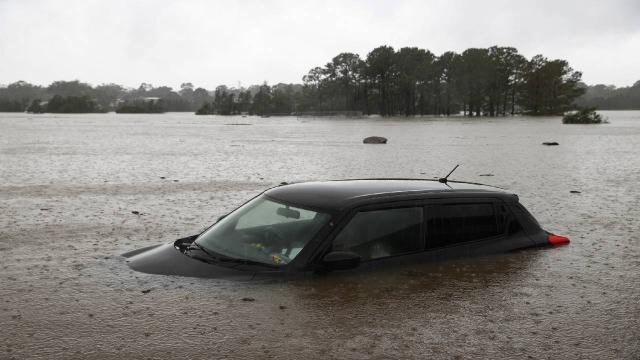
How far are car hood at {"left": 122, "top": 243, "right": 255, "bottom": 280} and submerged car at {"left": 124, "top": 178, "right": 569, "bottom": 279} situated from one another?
11 millimetres

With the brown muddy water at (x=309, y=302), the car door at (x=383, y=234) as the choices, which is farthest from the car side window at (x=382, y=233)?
the brown muddy water at (x=309, y=302)

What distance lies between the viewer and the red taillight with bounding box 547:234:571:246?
8250 mm

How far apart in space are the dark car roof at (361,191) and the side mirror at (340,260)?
0.47 metres

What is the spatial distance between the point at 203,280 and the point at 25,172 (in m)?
14.9

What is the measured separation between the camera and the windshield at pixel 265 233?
6168 millimetres

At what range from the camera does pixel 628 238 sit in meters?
9.33

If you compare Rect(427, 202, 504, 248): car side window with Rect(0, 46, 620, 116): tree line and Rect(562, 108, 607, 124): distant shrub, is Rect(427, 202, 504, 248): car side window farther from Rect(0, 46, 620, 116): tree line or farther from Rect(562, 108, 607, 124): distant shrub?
Rect(0, 46, 620, 116): tree line

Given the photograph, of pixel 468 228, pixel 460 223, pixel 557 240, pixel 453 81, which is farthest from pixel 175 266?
pixel 453 81

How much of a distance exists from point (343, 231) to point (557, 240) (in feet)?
12.5

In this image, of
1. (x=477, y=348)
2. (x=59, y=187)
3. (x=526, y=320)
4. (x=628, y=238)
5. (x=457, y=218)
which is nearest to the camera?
(x=477, y=348)

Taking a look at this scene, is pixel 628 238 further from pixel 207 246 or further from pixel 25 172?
pixel 25 172

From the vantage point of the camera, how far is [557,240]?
8430 millimetres

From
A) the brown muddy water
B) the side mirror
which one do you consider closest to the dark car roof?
the side mirror

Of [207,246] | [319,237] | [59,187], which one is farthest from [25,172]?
[319,237]
